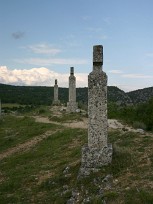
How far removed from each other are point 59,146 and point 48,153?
1210mm

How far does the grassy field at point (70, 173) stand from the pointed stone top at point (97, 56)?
12.1ft

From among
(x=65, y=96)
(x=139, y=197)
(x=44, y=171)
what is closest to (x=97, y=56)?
(x=139, y=197)

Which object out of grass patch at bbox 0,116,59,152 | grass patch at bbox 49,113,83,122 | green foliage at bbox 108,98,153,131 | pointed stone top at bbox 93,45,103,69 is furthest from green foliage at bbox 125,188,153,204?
grass patch at bbox 49,113,83,122

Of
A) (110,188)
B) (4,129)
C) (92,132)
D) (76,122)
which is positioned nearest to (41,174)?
(92,132)

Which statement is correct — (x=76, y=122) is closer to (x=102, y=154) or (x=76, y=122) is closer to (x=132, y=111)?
(x=132, y=111)

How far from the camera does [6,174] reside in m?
19.7

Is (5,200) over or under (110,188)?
under

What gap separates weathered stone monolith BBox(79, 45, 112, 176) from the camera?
50.4ft

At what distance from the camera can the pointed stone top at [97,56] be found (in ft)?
50.5

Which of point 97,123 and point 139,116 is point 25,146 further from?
point 97,123

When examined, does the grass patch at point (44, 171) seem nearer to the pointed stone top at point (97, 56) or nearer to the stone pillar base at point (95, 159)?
the stone pillar base at point (95, 159)

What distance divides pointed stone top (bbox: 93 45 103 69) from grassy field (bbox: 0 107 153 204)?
3.69m

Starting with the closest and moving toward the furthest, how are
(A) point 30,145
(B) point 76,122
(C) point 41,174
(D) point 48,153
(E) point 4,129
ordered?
(C) point 41,174 < (D) point 48,153 < (A) point 30,145 < (B) point 76,122 < (E) point 4,129

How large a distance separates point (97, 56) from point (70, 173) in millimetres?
4959
